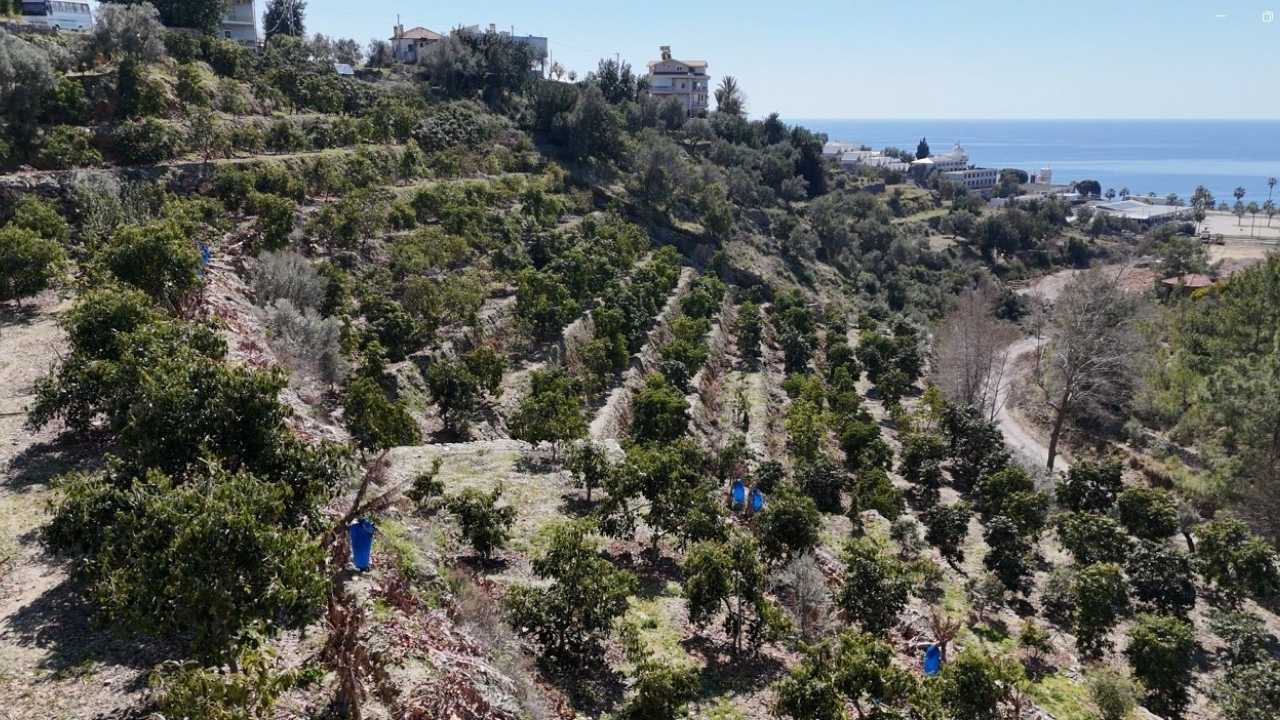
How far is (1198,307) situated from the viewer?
219ft

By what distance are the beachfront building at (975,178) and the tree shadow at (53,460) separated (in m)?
162

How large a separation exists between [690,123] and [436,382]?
85.0 metres

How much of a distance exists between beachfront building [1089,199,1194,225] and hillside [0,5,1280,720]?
72.8 m

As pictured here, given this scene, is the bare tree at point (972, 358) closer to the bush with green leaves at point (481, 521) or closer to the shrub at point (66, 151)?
the bush with green leaves at point (481, 521)

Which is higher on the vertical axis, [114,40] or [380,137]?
[114,40]

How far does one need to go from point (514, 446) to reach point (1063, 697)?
68.6ft

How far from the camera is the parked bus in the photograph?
192 feet

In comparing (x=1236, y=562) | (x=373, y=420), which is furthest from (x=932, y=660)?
(x=373, y=420)

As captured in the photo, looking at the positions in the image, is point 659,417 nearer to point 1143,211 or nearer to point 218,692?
point 218,692

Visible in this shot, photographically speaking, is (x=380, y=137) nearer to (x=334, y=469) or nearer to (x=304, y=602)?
(x=334, y=469)

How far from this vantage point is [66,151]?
39844mm

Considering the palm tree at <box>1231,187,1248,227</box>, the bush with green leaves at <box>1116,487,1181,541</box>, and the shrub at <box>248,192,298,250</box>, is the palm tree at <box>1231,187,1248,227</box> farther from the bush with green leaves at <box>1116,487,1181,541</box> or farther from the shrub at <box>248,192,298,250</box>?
the shrub at <box>248,192,298,250</box>

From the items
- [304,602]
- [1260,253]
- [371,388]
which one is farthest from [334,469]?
[1260,253]

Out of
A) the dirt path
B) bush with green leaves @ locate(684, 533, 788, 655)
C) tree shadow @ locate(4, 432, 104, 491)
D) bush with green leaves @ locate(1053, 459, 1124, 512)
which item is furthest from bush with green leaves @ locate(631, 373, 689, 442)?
the dirt path
